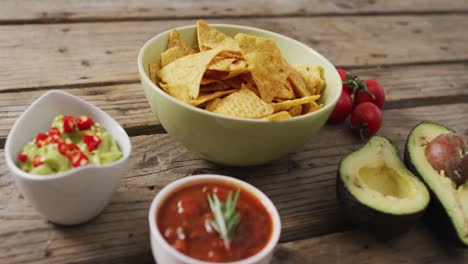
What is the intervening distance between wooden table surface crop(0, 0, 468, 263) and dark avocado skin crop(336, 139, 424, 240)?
0.16 feet

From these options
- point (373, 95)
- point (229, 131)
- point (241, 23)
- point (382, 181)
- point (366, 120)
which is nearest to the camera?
point (229, 131)

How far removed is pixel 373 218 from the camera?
3.59ft

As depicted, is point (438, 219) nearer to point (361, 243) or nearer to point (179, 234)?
point (361, 243)

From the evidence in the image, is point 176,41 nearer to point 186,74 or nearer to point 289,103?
point 186,74

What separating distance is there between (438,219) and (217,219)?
0.54m

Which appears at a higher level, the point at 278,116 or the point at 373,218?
the point at 278,116

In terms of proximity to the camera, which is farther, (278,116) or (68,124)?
(278,116)

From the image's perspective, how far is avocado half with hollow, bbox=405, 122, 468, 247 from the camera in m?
1.12

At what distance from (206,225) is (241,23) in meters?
1.34

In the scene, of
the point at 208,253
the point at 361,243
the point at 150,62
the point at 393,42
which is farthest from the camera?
the point at 393,42

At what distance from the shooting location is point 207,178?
103cm

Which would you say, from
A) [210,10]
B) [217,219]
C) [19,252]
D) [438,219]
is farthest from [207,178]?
[210,10]

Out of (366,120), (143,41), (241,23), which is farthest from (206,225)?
(241,23)

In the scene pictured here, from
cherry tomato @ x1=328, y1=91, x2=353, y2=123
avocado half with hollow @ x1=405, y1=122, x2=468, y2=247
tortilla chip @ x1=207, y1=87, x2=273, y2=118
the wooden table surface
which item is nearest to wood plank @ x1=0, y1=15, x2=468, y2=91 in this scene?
the wooden table surface
